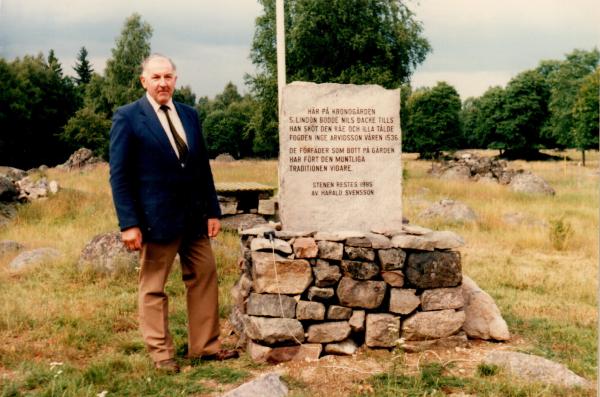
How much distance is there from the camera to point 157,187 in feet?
14.3

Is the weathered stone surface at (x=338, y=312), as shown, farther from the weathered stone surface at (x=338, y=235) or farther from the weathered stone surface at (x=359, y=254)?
the weathered stone surface at (x=338, y=235)

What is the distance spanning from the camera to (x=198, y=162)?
462 centimetres

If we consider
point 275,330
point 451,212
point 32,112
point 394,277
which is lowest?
point 275,330

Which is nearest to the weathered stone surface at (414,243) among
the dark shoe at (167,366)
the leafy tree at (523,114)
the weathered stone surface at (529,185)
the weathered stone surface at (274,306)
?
the weathered stone surface at (274,306)

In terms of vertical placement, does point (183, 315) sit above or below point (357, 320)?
below

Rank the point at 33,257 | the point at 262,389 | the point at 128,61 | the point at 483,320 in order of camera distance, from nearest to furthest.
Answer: the point at 262,389 < the point at 483,320 < the point at 33,257 < the point at 128,61

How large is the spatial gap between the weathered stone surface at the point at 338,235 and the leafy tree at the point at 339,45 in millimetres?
18612

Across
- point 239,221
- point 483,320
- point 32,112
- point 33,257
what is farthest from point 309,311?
point 32,112

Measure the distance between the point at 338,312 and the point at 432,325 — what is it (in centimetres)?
84

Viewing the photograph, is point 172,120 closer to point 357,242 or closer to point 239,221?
point 357,242

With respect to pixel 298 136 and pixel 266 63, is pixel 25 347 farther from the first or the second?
pixel 266 63

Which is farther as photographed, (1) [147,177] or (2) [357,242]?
(2) [357,242]

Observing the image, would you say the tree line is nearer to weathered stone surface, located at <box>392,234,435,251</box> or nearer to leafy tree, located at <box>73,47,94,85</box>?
leafy tree, located at <box>73,47,94,85</box>

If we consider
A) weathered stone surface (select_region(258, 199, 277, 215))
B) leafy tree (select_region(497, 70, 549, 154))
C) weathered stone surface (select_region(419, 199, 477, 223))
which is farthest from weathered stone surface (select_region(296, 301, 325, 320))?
leafy tree (select_region(497, 70, 549, 154))
